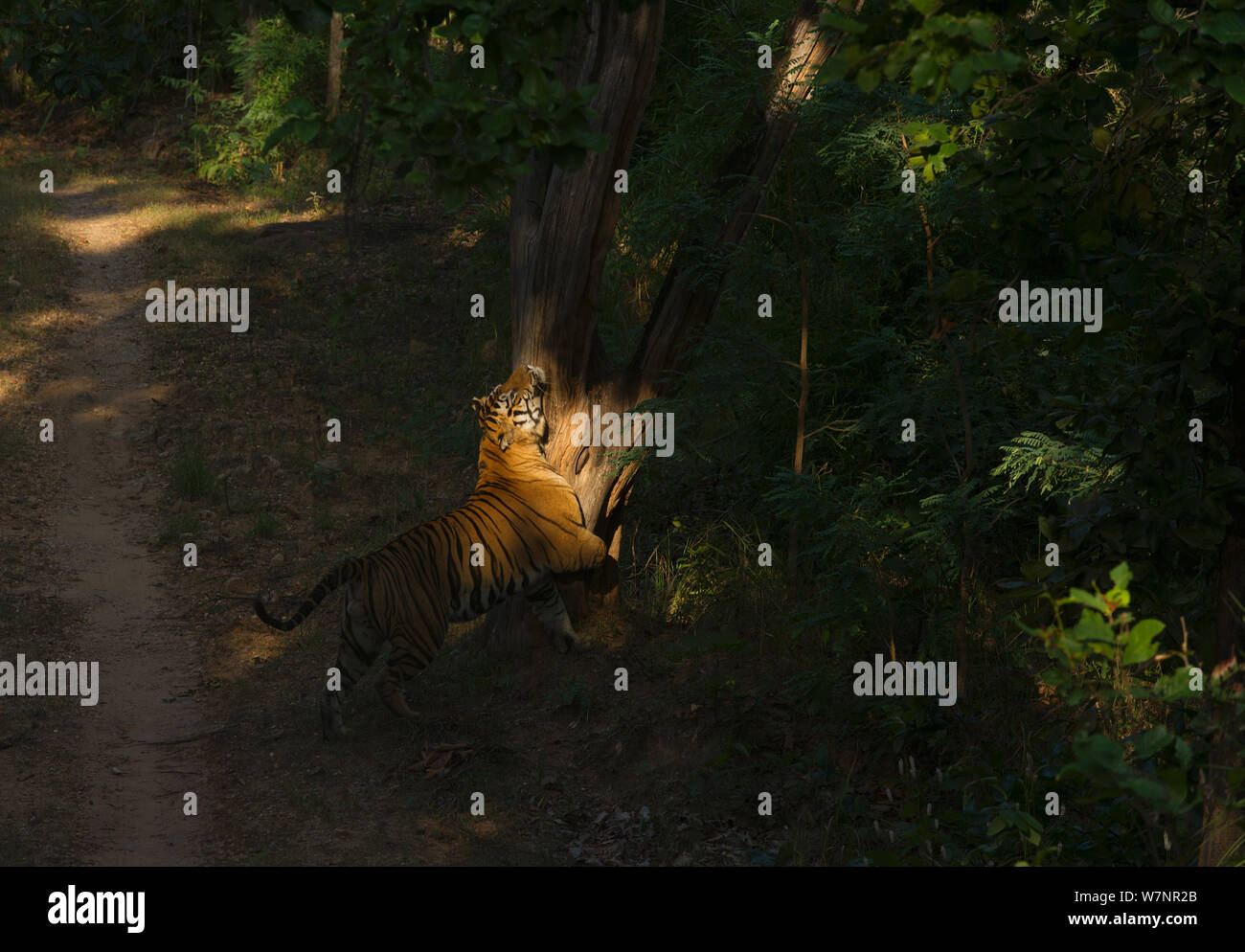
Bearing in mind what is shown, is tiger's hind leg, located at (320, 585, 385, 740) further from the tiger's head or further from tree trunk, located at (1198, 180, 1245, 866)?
tree trunk, located at (1198, 180, 1245, 866)

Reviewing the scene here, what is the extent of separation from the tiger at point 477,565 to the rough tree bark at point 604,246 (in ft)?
0.76

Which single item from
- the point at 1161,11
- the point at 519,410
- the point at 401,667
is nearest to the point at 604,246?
the point at 519,410

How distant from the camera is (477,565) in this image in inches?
313

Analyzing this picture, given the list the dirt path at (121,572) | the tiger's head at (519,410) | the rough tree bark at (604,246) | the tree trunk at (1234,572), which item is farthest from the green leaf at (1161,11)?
the dirt path at (121,572)

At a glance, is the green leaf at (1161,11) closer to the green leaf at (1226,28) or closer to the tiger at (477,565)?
the green leaf at (1226,28)

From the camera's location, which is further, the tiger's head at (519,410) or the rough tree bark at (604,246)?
the tiger's head at (519,410)

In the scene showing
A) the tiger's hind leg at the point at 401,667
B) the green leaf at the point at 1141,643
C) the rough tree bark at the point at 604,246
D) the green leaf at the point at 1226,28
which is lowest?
the green leaf at the point at 1141,643

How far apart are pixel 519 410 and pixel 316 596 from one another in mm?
1784

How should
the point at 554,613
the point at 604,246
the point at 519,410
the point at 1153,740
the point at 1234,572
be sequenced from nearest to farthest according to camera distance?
the point at 1153,740 < the point at 1234,572 < the point at 604,246 < the point at 519,410 < the point at 554,613

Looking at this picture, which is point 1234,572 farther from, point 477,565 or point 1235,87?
point 477,565

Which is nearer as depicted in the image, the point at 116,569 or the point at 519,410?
the point at 519,410

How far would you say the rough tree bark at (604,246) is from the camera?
7492 millimetres

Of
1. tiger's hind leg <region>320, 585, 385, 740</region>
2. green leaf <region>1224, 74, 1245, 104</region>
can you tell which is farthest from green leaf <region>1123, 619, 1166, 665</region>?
tiger's hind leg <region>320, 585, 385, 740</region>

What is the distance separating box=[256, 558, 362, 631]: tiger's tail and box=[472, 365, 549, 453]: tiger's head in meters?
1.31
